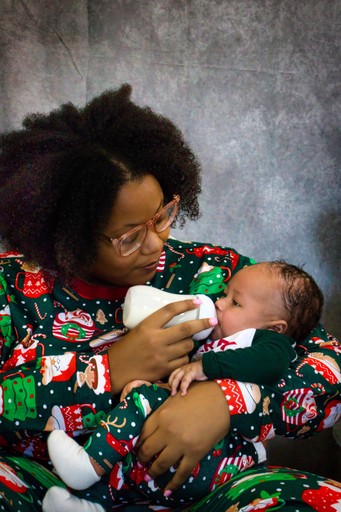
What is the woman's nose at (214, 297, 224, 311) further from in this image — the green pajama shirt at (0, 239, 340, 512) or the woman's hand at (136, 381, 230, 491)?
the woman's hand at (136, 381, 230, 491)

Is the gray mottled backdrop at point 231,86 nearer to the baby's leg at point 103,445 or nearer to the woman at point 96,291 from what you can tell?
the woman at point 96,291

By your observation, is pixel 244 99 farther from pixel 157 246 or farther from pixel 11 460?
pixel 11 460

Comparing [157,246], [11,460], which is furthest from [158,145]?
[11,460]

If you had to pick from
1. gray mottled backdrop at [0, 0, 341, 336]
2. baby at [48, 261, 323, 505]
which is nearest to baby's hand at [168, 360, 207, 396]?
baby at [48, 261, 323, 505]

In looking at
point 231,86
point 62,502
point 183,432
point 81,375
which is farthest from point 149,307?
point 231,86

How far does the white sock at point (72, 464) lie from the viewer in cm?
142

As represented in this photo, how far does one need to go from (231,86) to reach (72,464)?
1.80 meters

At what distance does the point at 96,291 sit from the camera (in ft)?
5.95

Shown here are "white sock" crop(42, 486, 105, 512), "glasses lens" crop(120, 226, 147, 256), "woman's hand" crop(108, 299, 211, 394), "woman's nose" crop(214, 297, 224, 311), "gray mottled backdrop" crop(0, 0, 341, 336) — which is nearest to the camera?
"white sock" crop(42, 486, 105, 512)

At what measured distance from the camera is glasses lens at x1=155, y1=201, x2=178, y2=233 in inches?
67.6

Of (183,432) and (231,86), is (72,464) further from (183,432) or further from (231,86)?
(231,86)

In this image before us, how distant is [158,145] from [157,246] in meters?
0.30

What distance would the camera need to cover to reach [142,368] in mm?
1563

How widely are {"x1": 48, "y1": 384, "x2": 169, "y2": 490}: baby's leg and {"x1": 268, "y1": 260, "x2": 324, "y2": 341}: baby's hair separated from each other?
1.51ft
